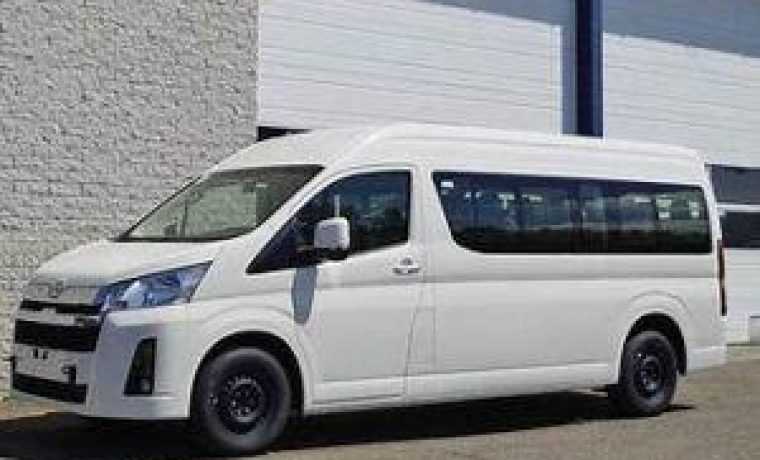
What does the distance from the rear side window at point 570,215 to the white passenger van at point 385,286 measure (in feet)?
0.06

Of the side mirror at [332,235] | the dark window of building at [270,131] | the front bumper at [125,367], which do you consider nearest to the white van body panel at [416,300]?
the front bumper at [125,367]

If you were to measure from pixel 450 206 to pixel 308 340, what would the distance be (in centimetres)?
177

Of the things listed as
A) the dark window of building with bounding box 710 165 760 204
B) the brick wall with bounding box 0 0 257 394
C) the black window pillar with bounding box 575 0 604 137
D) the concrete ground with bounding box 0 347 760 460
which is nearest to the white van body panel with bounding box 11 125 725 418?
the concrete ground with bounding box 0 347 760 460

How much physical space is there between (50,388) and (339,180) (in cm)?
258

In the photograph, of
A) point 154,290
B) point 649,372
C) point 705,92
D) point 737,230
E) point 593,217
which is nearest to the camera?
point 154,290

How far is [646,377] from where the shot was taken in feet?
39.9

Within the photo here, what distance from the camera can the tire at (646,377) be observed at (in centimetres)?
1198

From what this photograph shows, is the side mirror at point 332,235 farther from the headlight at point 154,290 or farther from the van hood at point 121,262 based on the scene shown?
the headlight at point 154,290

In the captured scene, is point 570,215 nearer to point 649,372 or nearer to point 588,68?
point 649,372

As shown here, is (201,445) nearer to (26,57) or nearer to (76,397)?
(76,397)

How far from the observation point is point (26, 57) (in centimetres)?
1322

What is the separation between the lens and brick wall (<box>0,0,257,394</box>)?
1311 centimetres

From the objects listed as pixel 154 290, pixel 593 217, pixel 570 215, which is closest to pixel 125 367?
pixel 154 290

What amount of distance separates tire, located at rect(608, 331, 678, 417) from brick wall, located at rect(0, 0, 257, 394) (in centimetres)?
514
